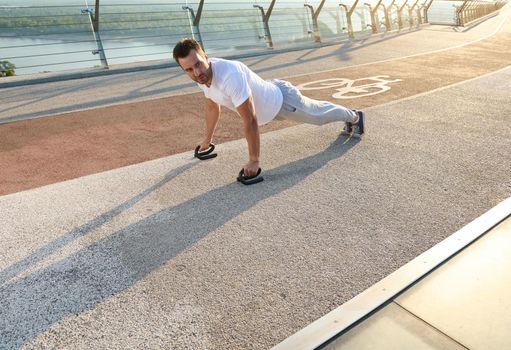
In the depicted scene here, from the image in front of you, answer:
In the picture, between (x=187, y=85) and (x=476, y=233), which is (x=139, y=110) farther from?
(x=476, y=233)

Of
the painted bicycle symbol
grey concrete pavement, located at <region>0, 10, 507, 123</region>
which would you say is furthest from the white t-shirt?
grey concrete pavement, located at <region>0, 10, 507, 123</region>

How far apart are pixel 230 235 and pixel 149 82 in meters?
6.86

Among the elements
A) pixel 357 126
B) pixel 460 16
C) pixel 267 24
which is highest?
pixel 267 24

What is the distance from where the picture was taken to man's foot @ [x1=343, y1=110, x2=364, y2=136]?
4.70 metres

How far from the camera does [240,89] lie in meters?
3.46

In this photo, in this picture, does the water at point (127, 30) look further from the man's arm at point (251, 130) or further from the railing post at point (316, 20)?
the man's arm at point (251, 130)

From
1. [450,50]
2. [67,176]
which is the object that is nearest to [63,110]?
[67,176]

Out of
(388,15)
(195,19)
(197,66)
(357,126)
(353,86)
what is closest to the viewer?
(197,66)

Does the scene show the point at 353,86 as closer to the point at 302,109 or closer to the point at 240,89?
the point at 302,109

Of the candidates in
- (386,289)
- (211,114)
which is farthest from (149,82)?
(386,289)

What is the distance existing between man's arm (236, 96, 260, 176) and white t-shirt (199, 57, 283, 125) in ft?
0.24

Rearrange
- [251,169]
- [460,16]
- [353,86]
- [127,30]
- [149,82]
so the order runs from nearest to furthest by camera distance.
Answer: [251,169] < [353,86] < [149,82] < [127,30] < [460,16]

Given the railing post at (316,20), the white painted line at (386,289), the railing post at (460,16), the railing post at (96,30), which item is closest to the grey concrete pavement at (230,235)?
the white painted line at (386,289)

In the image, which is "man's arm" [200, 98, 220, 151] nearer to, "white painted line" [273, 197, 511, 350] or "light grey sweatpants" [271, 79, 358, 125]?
"light grey sweatpants" [271, 79, 358, 125]
